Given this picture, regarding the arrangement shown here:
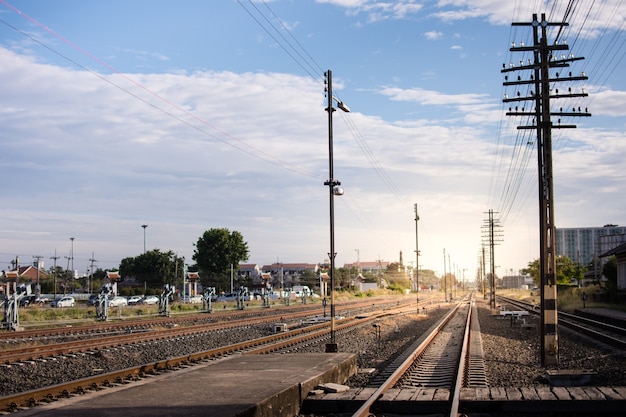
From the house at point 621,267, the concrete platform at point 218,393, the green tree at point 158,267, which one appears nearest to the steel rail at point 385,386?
the concrete platform at point 218,393

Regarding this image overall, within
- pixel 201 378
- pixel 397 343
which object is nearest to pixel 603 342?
pixel 397 343

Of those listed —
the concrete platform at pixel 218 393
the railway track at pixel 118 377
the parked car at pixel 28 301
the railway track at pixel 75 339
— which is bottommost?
the parked car at pixel 28 301

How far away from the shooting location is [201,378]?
12.0 m

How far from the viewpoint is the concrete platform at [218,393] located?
28.8 feet

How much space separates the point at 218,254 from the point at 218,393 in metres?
102

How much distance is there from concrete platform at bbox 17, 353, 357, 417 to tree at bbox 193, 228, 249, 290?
96896mm

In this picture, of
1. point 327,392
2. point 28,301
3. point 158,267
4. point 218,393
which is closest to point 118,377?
point 218,393

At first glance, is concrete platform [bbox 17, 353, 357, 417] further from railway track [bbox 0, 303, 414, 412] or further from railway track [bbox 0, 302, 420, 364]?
railway track [bbox 0, 302, 420, 364]

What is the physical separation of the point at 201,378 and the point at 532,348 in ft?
47.9

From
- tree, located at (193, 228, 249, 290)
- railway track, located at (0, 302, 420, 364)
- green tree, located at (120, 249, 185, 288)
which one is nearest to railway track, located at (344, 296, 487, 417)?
railway track, located at (0, 302, 420, 364)

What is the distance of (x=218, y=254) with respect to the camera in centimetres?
11050

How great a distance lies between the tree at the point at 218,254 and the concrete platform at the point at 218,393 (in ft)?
318

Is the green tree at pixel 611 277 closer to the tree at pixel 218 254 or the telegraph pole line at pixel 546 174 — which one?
the telegraph pole line at pixel 546 174

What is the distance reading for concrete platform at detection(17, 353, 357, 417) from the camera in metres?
8.77
